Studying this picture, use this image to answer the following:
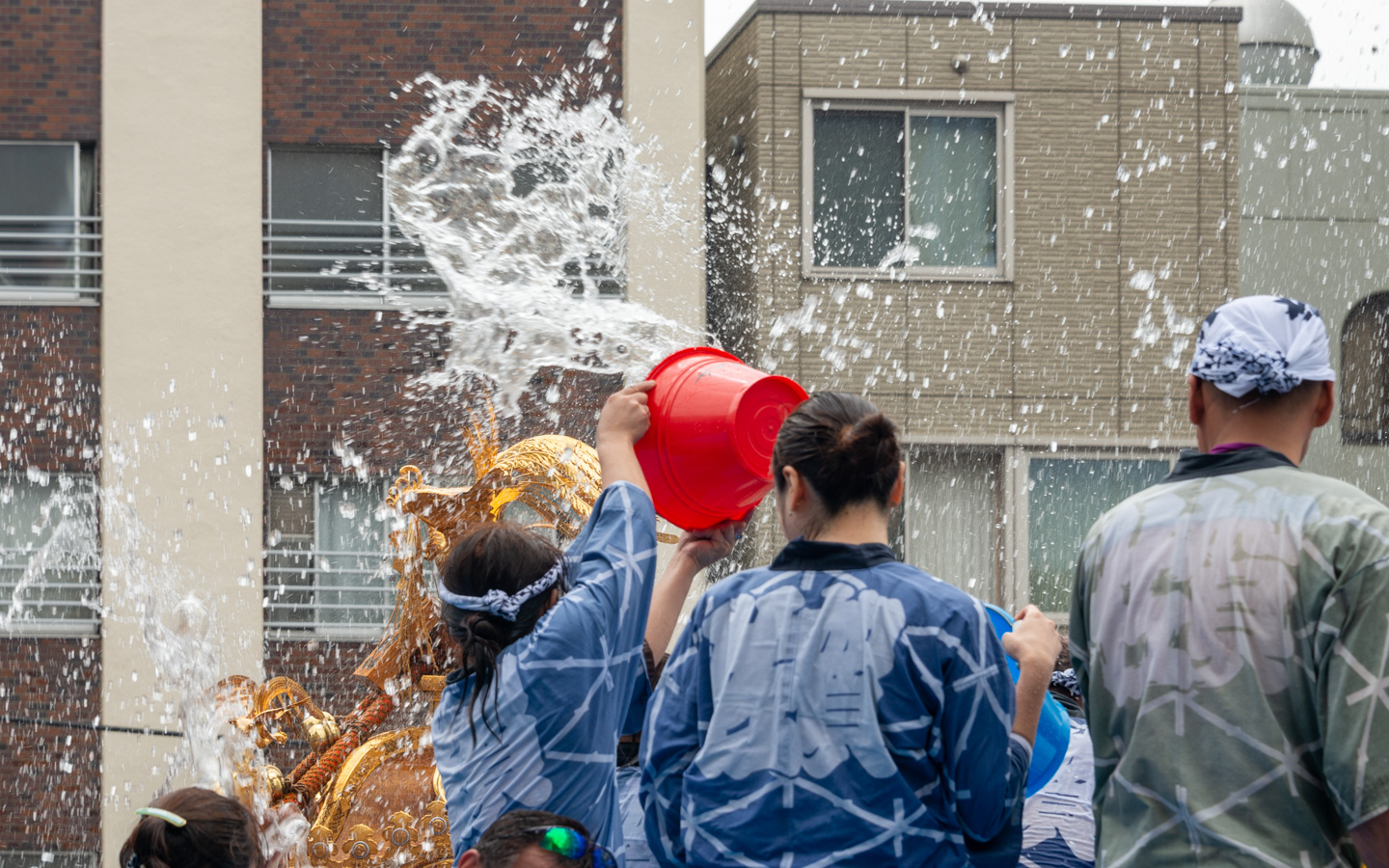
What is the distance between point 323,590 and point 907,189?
5343mm

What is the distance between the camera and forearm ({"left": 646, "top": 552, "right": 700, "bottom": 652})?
8.66 feet

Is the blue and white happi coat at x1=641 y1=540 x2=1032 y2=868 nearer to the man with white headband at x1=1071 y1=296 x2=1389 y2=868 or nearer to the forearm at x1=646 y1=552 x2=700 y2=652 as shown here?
the man with white headband at x1=1071 y1=296 x2=1389 y2=868

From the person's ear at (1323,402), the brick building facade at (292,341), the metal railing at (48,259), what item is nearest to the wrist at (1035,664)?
the person's ear at (1323,402)

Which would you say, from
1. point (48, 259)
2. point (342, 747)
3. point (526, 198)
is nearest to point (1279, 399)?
point (342, 747)

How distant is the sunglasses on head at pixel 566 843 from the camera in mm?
2053

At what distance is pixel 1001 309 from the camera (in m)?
11.2

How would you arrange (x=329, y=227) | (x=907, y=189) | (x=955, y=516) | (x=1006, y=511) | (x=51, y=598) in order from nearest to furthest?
(x=51, y=598) → (x=329, y=227) → (x=907, y=189) → (x=1006, y=511) → (x=955, y=516)

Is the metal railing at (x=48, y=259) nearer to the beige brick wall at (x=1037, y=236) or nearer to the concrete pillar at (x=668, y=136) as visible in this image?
the concrete pillar at (x=668, y=136)

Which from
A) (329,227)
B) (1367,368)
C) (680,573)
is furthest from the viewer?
(1367,368)

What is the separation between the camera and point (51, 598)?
1038cm

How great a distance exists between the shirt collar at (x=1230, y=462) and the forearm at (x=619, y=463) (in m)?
0.88

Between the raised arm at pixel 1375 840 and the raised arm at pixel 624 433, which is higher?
the raised arm at pixel 624 433

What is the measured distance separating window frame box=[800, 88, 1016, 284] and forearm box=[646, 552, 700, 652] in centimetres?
855

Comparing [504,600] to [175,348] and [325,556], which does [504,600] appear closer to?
[325,556]
